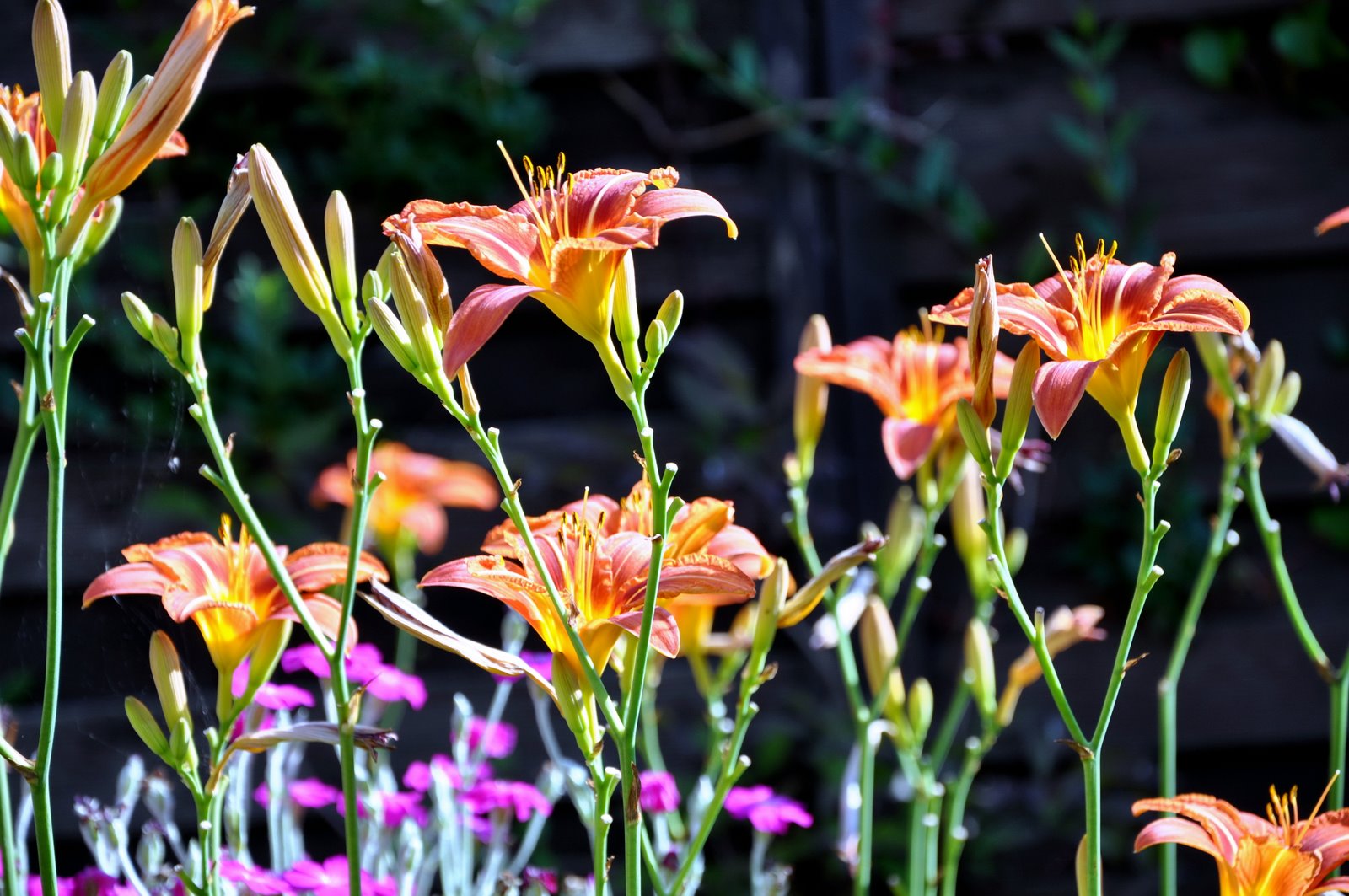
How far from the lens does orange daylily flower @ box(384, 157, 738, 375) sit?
40 centimetres

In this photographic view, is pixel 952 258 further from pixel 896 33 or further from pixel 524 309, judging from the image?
pixel 524 309

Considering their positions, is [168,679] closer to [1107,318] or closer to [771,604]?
[771,604]

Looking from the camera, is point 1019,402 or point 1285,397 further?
point 1285,397

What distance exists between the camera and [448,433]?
1.41m

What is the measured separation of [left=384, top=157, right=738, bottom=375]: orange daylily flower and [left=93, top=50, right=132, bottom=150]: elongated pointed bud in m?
0.10

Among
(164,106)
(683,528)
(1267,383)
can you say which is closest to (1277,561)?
(1267,383)

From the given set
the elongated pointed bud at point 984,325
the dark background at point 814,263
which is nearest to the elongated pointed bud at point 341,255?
the elongated pointed bud at point 984,325

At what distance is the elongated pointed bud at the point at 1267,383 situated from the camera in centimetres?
59

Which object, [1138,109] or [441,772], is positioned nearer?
[441,772]

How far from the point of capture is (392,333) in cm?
41

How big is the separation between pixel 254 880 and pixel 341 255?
26 cm

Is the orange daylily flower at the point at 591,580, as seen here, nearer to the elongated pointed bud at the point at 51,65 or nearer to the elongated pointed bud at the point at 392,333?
the elongated pointed bud at the point at 392,333

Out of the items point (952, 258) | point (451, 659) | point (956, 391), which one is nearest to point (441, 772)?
point (956, 391)

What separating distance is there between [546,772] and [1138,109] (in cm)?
102
